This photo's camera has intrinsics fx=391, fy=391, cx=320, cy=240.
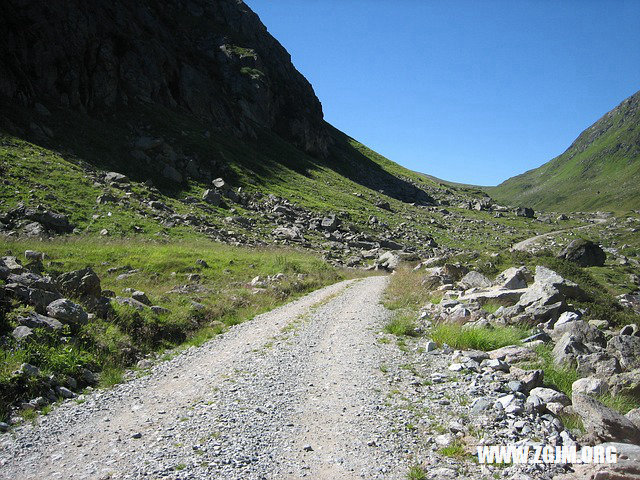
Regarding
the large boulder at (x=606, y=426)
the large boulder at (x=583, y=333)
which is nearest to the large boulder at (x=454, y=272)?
the large boulder at (x=583, y=333)

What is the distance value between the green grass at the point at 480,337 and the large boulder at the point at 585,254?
115 ft

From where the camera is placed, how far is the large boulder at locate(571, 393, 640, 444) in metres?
6.61

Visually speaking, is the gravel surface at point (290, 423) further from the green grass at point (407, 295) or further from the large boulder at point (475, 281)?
the large boulder at point (475, 281)

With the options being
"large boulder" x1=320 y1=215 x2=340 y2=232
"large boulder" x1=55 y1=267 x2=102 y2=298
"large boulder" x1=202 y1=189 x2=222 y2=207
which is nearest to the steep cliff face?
"large boulder" x1=202 y1=189 x2=222 y2=207

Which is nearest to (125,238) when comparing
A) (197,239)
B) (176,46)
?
(197,239)

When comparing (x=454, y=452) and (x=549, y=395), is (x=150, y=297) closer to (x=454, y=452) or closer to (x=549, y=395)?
(x=454, y=452)

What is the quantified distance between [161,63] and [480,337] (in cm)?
7717

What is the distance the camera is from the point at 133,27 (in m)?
69.5

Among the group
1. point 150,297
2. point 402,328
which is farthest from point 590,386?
point 150,297

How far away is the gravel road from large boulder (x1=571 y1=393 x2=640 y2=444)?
3.10m

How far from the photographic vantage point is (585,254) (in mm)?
42219

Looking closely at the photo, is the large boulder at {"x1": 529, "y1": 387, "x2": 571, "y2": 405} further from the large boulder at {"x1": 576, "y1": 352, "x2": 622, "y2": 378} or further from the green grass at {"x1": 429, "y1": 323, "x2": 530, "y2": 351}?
the green grass at {"x1": 429, "y1": 323, "x2": 530, "y2": 351}

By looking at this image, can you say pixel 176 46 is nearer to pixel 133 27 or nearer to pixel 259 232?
pixel 133 27

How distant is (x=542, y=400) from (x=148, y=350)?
1158 centimetres
